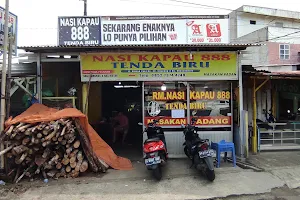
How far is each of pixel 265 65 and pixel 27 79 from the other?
61.7 ft

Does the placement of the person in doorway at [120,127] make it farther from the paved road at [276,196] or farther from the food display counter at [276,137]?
the paved road at [276,196]

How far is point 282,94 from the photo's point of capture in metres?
10.9

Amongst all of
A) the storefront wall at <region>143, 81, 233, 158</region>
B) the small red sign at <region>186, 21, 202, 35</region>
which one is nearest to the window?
the small red sign at <region>186, 21, 202, 35</region>

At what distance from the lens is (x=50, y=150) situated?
6277 mm

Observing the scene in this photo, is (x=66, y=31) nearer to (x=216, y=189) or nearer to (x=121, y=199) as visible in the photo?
(x=121, y=199)

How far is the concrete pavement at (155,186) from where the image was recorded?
559cm

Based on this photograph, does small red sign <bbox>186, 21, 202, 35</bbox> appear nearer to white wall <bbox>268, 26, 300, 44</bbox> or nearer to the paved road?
the paved road

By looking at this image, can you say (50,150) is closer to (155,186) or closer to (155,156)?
(155,156)

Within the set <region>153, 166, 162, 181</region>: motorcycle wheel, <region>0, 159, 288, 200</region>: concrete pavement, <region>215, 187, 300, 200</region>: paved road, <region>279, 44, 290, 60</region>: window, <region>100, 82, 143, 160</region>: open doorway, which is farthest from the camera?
<region>279, 44, 290, 60</region>: window

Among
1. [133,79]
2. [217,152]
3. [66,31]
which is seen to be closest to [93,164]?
[133,79]

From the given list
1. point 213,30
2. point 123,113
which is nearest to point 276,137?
point 213,30

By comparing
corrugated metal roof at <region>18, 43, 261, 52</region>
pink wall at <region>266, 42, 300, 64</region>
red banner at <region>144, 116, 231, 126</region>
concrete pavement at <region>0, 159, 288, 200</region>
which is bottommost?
concrete pavement at <region>0, 159, 288, 200</region>

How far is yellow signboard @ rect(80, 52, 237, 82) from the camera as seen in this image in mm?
7828

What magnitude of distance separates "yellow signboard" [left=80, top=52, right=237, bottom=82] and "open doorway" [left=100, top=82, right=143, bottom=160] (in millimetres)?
2384
